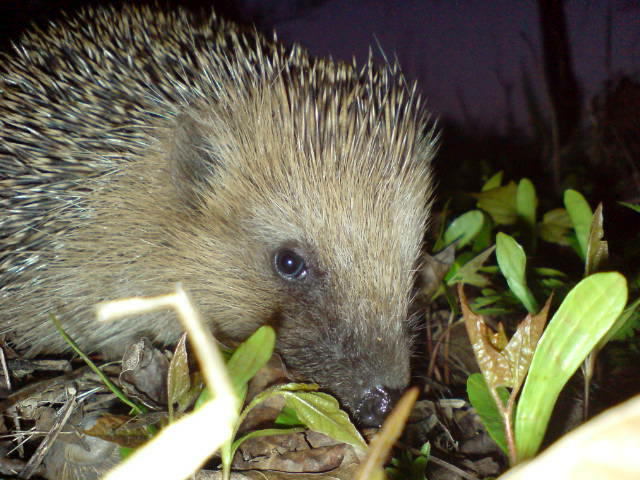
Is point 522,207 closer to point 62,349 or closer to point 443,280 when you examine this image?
point 443,280

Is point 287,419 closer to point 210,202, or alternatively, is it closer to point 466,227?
point 210,202

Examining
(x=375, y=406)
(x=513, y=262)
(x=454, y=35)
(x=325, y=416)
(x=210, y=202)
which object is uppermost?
(x=454, y=35)

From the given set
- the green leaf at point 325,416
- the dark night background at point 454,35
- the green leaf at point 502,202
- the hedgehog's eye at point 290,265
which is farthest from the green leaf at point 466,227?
the dark night background at point 454,35

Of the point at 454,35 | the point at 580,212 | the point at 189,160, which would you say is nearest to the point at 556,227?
the point at 580,212

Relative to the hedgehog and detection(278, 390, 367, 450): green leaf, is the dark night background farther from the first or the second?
detection(278, 390, 367, 450): green leaf

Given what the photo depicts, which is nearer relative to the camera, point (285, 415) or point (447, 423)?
point (285, 415)

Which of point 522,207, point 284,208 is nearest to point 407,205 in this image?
point 284,208
